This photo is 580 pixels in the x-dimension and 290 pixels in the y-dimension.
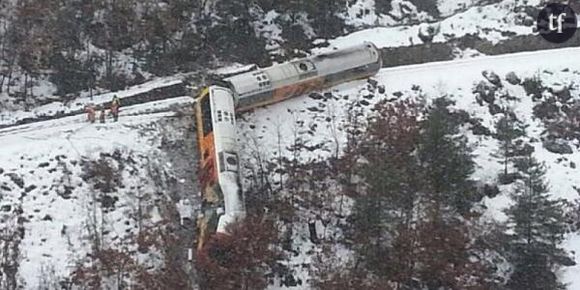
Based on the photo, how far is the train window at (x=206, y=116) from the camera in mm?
35969

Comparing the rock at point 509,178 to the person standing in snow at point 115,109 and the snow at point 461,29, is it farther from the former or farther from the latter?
the person standing in snow at point 115,109

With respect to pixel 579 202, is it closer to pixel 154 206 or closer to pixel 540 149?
pixel 540 149

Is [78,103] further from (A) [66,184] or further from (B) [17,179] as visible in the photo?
(B) [17,179]

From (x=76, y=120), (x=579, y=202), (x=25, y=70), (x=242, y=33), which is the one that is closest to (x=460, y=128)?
(x=579, y=202)

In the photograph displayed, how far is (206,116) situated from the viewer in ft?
120

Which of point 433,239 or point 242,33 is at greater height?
point 242,33

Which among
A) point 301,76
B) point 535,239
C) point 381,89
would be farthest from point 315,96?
point 535,239

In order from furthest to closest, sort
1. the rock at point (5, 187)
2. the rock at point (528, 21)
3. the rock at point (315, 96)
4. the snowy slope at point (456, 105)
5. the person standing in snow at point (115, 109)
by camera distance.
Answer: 1. the rock at point (528, 21)
2. the rock at point (315, 96)
3. the person standing in snow at point (115, 109)
4. the snowy slope at point (456, 105)
5. the rock at point (5, 187)

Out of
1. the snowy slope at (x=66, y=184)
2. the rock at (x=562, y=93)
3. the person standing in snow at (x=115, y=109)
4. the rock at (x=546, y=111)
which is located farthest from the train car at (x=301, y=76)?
the rock at (x=562, y=93)

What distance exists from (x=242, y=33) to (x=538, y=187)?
63.7 feet

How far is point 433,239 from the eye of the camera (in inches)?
1259

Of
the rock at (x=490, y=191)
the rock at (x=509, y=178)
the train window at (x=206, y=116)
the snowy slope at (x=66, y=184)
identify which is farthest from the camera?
the rock at (x=509, y=178)

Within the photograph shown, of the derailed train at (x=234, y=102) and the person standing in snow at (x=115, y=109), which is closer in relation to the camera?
the derailed train at (x=234, y=102)

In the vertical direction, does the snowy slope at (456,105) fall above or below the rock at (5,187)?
above
